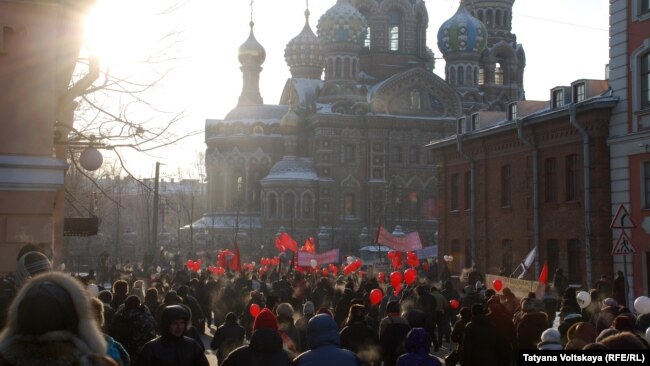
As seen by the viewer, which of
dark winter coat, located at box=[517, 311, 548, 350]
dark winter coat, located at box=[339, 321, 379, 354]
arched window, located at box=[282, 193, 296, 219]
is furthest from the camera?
arched window, located at box=[282, 193, 296, 219]

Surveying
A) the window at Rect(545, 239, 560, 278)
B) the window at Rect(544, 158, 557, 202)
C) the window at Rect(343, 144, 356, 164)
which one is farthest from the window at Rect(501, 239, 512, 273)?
the window at Rect(343, 144, 356, 164)

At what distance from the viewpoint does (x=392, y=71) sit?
6700 centimetres

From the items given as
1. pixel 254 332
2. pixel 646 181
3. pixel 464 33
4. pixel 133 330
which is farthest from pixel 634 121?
pixel 464 33

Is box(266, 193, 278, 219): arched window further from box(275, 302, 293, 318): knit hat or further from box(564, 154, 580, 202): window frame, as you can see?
box(275, 302, 293, 318): knit hat

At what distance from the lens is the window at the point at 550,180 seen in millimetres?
27172

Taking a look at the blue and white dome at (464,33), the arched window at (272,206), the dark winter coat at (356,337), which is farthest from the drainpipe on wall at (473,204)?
the blue and white dome at (464,33)

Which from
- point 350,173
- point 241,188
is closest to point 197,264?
point 350,173

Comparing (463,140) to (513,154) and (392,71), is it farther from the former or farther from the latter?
(392,71)

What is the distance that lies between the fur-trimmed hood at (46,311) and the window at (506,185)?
87.7 feet

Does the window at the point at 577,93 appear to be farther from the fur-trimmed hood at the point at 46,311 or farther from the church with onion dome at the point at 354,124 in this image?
the church with onion dome at the point at 354,124

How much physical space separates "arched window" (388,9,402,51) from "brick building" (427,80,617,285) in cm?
3381

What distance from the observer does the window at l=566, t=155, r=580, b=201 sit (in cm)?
2583

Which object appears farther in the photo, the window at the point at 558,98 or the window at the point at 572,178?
the window at the point at 558,98

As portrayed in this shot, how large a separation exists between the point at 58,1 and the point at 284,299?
7.34 m
